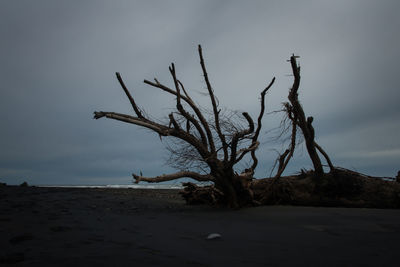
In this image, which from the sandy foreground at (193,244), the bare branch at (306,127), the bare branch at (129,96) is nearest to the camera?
the sandy foreground at (193,244)

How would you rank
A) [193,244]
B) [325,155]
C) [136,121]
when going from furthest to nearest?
[325,155] < [136,121] < [193,244]

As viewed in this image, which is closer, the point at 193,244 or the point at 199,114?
the point at 193,244

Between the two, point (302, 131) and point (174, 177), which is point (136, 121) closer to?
point (174, 177)

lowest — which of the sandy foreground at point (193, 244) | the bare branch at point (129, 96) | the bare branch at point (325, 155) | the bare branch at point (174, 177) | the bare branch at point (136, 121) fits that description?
the sandy foreground at point (193, 244)

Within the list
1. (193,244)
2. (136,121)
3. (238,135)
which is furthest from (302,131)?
(193,244)

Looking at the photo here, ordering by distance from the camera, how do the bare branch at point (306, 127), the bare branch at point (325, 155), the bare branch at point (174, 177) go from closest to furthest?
the bare branch at point (174, 177), the bare branch at point (306, 127), the bare branch at point (325, 155)

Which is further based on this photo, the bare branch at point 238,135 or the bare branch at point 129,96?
the bare branch at point 129,96

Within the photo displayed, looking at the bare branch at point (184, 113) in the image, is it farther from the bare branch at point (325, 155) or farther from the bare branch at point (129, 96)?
the bare branch at point (325, 155)

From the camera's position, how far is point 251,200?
6738 mm

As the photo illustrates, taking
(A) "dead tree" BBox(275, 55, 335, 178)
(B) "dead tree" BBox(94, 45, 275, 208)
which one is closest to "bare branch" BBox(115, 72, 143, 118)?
(B) "dead tree" BBox(94, 45, 275, 208)

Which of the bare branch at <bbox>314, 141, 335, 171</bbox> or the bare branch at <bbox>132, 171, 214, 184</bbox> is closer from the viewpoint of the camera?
the bare branch at <bbox>132, 171, 214, 184</bbox>

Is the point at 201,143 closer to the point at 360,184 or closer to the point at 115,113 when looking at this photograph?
the point at 115,113

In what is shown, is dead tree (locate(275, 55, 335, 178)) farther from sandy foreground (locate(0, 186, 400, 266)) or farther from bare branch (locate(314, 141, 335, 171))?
sandy foreground (locate(0, 186, 400, 266))

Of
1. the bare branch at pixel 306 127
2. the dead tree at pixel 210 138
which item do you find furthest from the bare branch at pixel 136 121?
the bare branch at pixel 306 127
